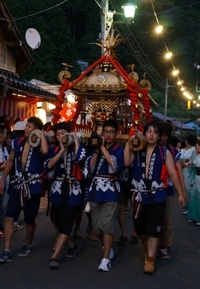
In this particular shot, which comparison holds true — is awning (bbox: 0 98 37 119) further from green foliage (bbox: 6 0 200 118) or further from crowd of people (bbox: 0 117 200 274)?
green foliage (bbox: 6 0 200 118)

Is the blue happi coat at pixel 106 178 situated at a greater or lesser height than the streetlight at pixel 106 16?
lesser

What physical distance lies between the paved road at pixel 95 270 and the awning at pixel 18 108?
7.38m

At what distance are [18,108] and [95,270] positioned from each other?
10.6 m

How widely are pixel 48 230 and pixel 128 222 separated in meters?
1.82

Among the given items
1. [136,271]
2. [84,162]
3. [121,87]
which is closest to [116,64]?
[121,87]

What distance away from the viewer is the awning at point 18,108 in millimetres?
13578

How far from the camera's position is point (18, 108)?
1503cm

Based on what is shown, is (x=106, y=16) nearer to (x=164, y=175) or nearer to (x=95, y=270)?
(x=164, y=175)

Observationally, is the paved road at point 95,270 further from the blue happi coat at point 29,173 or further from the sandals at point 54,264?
the blue happi coat at point 29,173

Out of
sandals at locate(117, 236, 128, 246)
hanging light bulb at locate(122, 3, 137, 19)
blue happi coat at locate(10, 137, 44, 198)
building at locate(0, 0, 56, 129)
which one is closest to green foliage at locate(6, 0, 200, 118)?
building at locate(0, 0, 56, 129)

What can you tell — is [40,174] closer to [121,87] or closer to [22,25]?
[121,87]

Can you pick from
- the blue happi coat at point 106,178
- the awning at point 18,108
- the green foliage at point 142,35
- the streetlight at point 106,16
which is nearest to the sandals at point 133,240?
the blue happi coat at point 106,178

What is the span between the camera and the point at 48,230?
7.48m

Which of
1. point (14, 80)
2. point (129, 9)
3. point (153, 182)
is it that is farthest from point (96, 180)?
point (129, 9)
